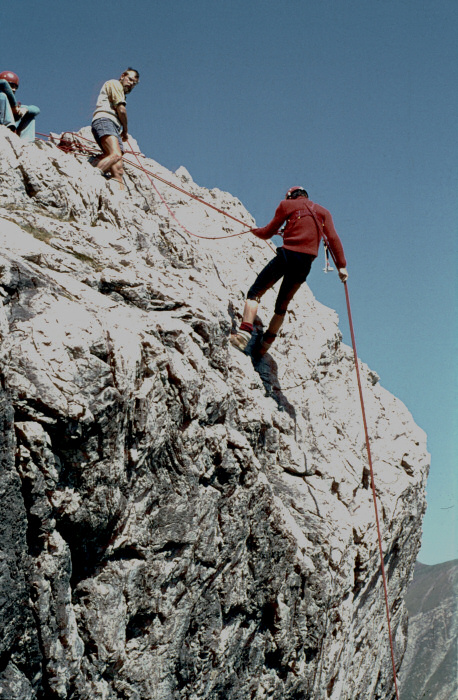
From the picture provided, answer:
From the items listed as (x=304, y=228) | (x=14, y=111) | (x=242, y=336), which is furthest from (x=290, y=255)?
(x=14, y=111)

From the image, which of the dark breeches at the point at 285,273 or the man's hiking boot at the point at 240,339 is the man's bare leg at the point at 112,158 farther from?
the man's hiking boot at the point at 240,339

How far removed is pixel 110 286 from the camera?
10.4m

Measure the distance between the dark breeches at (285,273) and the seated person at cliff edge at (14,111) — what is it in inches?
246

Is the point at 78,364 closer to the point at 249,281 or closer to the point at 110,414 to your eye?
the point at 110,414

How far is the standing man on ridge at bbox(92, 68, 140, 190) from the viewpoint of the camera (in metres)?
14.6

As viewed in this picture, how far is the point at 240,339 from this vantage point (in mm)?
12328

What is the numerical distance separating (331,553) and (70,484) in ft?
17.9

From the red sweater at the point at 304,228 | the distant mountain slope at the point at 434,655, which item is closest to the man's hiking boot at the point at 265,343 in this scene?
the red sweater at the point at 304,228

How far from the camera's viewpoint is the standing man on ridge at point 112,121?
14562 millimetres

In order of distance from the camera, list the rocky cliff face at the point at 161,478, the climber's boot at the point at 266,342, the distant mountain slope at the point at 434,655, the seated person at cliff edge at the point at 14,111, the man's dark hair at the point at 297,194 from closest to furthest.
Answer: the rocky cliff face at the point at 161,478 → the climber's boot at the point at 266,342 → the man's dark hair at the point at 297,194 → the seated person at cliff edge at the point at 14,111 → the distant mountain slope at the point at 434,655

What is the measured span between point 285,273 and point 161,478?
5024 millimetres

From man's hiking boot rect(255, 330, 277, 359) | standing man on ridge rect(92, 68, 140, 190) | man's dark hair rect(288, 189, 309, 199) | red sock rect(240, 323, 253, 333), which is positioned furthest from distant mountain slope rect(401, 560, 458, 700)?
standing man on ridge rect(92, 68, 140, 190)

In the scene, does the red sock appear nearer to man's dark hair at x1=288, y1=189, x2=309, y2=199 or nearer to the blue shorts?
man's dark hair at x1=288, y1=189, x2=309, y2=199

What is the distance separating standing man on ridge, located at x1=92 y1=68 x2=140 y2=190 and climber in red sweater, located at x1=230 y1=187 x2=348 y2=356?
4132mm
